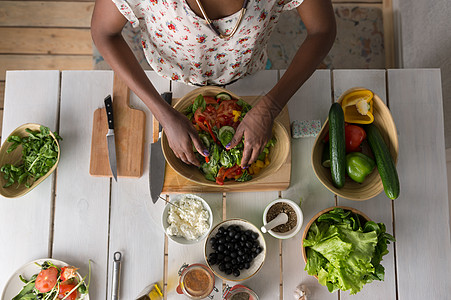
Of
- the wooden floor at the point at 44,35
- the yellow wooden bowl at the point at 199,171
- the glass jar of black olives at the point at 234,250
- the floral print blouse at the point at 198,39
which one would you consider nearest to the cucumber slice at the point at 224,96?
the yellow wooden bowl at the point at 199,171

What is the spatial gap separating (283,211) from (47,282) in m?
0.87

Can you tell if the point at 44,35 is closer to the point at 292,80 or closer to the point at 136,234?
the point at 136,234

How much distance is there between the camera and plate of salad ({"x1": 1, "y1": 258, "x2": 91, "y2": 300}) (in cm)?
118

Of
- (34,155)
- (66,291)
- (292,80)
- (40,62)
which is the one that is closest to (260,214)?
(292,80)

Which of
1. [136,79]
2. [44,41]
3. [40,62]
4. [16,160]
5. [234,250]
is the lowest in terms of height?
[234,250]

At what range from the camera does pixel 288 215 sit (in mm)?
1275

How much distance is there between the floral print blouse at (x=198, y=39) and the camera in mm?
995

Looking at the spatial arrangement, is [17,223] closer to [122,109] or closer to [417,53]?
[122,109]

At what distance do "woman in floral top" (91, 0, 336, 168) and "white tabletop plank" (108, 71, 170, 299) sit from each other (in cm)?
31

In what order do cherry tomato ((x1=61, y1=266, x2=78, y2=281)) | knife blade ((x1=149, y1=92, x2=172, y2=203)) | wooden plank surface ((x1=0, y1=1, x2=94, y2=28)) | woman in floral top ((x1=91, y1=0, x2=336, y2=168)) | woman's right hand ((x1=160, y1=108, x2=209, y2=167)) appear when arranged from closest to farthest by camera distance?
woman in floral top ((x1=91, y1=0, x2=336, y2=168)), woman's right hand ((x1=160, y1=108, x2=209, y2=167)), cherry tomato ((x1=61, y1=266, x2=78, y2=281)), knife blade ((x1=149, y1=92, x2=172, y2=203)), wooden plank surface ((x1=0, y1=1, x2=94, y2=28))

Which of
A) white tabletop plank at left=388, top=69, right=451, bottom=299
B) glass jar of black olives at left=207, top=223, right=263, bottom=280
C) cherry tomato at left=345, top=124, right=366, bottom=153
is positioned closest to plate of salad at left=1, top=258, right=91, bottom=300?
glass jar of black olives at left=207, top=223, right=263, bottom=280

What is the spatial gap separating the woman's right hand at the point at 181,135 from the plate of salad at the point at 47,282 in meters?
0.59

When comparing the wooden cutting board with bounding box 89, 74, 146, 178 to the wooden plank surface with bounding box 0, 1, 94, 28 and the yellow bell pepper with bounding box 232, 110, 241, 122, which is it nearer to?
the yellow bell pepper with bounding box 232, 110, 241, 122

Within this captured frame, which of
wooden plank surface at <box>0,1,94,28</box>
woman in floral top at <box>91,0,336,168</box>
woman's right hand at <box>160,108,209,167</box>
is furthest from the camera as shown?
wooden plank surface at <box>0,1,94,28</box>
